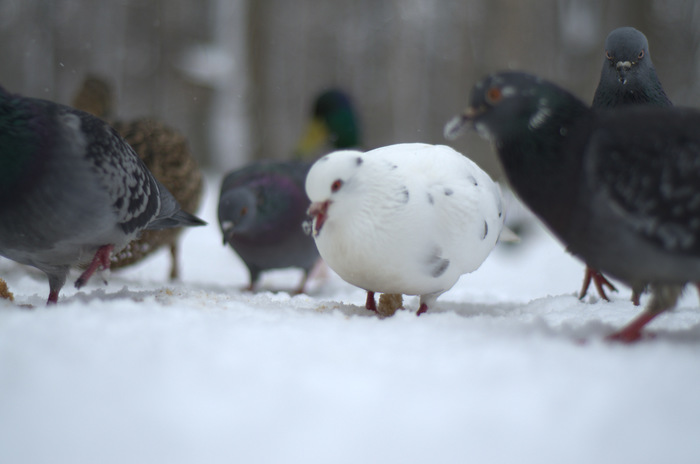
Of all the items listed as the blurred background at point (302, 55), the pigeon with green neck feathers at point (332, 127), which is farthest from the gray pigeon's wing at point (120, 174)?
the blurred background at point (302, 55)

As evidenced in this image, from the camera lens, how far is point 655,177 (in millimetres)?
1971

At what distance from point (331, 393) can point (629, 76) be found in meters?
2.29

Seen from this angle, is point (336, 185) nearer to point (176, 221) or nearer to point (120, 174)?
point (120, 174)

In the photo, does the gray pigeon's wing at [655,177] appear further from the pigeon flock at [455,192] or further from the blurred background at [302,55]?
the blurred background at [302,55]

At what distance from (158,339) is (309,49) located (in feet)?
32.3

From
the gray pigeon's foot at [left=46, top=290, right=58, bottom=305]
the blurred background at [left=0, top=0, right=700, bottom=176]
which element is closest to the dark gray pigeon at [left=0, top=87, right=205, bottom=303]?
the gray pigeon's foot at [left=46, top=290, right=58, bottom=305]

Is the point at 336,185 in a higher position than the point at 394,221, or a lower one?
higher

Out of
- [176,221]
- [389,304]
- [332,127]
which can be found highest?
[332,127]

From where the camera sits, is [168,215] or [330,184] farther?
[168,215]

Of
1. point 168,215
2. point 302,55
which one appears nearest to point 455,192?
point 168,215

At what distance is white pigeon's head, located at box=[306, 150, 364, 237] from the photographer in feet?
8.38

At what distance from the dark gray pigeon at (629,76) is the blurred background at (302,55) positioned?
546cm

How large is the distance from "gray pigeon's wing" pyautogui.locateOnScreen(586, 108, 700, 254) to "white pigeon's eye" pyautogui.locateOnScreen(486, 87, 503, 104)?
385 mm

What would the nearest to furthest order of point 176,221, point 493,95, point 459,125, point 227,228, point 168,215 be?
point 493,95 < point 459,125 < point 168,215 < point 176,221 < point 227,228
